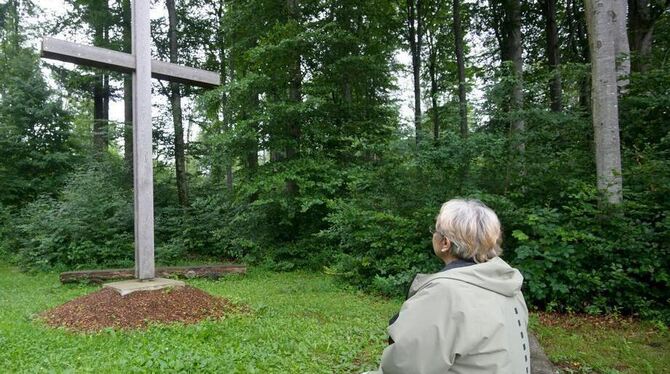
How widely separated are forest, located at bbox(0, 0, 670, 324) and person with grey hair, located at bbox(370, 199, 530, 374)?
4.81 metres

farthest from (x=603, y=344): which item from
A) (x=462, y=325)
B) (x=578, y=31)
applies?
(x=578, y=31)

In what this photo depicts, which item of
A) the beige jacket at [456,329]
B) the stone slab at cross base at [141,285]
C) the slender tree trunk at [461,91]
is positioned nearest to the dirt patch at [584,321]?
the slender tree trunk at [461,91]

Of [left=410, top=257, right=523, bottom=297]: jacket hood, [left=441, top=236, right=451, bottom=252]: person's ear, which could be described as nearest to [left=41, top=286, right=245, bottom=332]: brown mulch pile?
[left=441, top=236, right=451, bottom=252]: person's ear

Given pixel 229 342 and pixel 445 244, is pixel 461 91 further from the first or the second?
pixel 445 244

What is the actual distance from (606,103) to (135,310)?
268 inches

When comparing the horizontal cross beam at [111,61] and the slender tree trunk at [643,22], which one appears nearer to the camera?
the horizontal cross beam at [111,61]

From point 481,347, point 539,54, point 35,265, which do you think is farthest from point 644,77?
point 35,265

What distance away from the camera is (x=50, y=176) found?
49.5ft

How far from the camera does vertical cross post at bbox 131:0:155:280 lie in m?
6.07

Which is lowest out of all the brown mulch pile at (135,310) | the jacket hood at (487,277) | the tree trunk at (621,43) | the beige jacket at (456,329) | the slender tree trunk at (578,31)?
the brown mulch pile at (135,310)

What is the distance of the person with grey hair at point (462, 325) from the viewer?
1447 mm

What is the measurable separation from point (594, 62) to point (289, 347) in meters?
5.69

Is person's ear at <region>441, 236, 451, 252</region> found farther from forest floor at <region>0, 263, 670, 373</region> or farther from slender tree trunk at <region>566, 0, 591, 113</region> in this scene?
slender tree trunk at <region>566, 0, 591, 113</region>

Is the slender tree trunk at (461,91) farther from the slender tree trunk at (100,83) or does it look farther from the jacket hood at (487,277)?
the slender tree trunk at (100,83)
